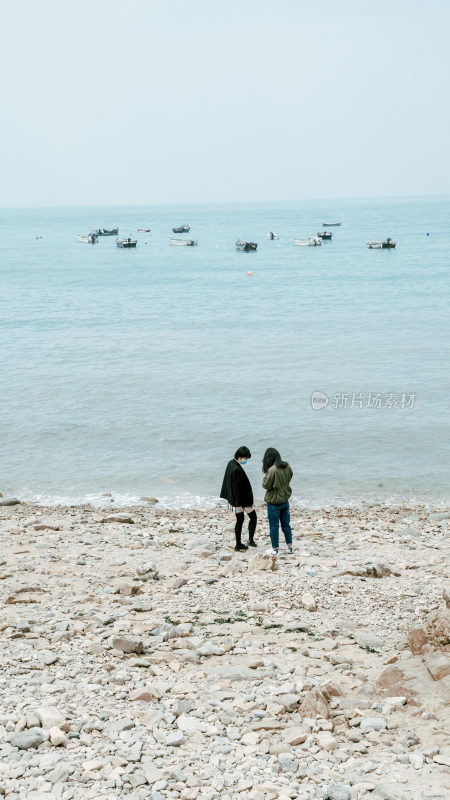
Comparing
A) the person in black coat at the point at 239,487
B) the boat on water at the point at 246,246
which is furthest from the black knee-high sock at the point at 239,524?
the boat on water at the point at 246,246

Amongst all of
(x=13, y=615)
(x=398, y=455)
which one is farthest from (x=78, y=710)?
(x=398, y=455)

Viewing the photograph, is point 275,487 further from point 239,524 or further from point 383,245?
point 383,245

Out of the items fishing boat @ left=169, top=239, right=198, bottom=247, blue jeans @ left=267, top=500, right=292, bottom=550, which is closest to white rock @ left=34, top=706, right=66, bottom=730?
blue jeans @ left=267, top=500, right=292, bottom=550

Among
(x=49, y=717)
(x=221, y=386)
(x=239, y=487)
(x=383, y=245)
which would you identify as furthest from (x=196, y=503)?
(x=383, y=245)

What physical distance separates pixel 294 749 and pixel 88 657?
290 cm

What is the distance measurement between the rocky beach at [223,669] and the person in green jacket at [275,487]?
558 millimetres

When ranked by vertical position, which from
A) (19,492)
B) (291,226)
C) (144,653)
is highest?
(291,226)

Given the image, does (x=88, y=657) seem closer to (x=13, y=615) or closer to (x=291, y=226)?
(x=13, y=615)

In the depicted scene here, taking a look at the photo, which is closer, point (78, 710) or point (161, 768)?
point (161, 768)

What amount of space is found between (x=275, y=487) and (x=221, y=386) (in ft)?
58.2

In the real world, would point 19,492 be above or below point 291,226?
below

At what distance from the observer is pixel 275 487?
12.5 metres

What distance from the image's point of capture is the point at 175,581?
11.7 meters

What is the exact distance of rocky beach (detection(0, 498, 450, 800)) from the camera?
6652 millimetres
